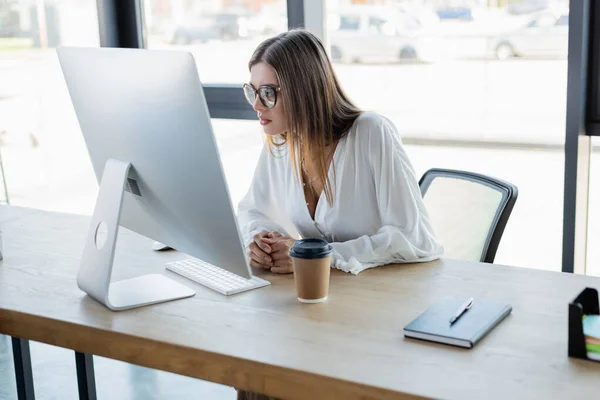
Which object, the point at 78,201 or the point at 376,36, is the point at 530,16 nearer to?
the point at 376,36

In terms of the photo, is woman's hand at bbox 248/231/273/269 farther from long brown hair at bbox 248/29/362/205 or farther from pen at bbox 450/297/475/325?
pen at bbox 450/297/475/325

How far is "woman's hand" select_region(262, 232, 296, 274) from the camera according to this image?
1797mm

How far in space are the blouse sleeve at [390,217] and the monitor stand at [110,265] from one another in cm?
40

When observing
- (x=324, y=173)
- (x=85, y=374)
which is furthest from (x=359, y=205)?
(x=85, y=374)

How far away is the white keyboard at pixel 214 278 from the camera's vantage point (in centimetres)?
169

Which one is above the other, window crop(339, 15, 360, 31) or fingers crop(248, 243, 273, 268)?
window crop(339, 15, 360, 31)

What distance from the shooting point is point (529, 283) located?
65.5 inches

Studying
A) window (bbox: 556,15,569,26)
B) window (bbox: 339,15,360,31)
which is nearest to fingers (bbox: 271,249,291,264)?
window (bbox: 556,15,569,26)

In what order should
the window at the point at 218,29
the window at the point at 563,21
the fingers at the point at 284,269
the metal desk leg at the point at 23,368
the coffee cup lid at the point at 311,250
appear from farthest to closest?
the window at the point at 218,29 < the window at the point at 563,21 < the metal desk leg at the point at 23,368 < the fingers at the point at 284,269 < the coffee cup lid at the point at 311,250

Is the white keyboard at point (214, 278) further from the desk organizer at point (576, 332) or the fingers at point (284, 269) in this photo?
the desk organizer at point (576, 332)

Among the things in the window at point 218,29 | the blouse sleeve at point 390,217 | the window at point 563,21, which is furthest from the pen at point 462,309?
the window at point 218,29

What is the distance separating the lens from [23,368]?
2066 mm

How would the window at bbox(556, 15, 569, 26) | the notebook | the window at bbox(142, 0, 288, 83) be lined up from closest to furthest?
the notebook → the window at bbox(556, 15, 569, 26) → the window at bbox(142, 0, 288, 83)

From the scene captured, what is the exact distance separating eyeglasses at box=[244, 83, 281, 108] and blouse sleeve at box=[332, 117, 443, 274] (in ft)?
0.84
